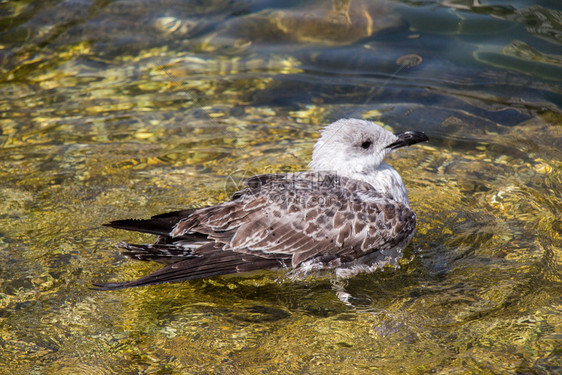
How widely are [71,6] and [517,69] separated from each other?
6437 millimetres

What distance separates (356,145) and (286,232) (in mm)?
1082

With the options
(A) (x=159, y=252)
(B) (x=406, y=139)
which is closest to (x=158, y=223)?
(A) (x=159, y=252)

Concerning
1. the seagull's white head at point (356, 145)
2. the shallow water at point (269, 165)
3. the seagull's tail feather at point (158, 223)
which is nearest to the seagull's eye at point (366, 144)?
the seagull's white head at point (356, 145)

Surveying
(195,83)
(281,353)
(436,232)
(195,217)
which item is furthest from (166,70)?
(281,353)

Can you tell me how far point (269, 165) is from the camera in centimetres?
653

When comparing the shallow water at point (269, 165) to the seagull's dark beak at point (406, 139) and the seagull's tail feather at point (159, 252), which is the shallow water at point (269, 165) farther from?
the seagull's dark beak at point (406, 139)

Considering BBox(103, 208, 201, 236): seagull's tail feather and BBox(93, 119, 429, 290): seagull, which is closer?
BBox(93, 119, 429, 290): seagull

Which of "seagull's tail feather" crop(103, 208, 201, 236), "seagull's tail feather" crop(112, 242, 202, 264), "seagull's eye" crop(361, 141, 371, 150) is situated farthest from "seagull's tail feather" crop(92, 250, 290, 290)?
"seagull's eye" crop(361, 141, 371, 150)

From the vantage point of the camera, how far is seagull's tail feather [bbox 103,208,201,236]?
477cm

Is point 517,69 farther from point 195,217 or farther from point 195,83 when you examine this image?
point 195,217

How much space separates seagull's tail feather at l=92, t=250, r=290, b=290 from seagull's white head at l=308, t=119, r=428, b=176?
1.08 metres

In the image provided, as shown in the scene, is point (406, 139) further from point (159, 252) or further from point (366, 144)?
point (159, 252)

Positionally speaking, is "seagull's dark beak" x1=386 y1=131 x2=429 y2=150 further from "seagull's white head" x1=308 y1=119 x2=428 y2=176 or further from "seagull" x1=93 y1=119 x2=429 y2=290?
"seagull" x1=93 y1=119 x2=429 y2=290

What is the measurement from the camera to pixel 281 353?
4.18m
